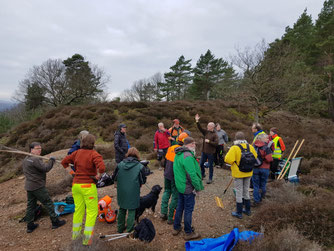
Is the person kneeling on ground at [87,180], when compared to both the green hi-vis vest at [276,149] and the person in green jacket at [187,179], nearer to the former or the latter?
the person in green jacket at [187,179]

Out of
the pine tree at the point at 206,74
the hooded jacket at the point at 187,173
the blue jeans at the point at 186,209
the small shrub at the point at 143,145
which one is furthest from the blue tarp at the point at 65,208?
the pine tree at the point at 206,74

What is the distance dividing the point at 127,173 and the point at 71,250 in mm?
1307

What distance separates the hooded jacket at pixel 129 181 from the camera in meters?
3.19

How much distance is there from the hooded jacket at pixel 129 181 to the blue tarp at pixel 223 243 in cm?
113

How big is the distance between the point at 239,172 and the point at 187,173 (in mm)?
1315

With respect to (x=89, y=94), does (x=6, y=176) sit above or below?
below

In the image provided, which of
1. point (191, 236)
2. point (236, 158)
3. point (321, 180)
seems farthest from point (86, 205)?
point (321, 180)

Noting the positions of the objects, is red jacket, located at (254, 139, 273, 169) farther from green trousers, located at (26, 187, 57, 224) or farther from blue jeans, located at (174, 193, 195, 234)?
green trousers, located at (26, 187, 57, 224)

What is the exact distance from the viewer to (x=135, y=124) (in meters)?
14.2

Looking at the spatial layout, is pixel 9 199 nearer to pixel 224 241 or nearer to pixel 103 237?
pixel 103 237

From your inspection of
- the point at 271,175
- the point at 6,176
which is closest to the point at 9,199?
the point at 6,176

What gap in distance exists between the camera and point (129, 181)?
319cm

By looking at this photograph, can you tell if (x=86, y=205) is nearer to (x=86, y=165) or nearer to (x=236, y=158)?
(x=86, y=165)

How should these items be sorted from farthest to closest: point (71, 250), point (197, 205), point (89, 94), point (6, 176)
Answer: point (89, 94), point (6, 176), point (197, 205), point (71, 250)
